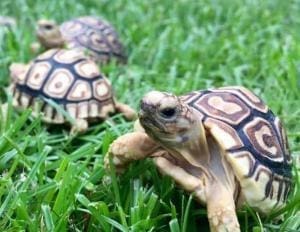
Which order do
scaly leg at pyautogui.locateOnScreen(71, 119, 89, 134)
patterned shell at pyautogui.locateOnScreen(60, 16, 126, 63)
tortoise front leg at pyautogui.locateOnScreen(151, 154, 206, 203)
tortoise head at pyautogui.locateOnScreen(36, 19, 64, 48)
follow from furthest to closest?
1. patterned shell at pyautogui.locateOnScreen(60, 16, 126, 63)
2. tortoise head at pyautogui.locateOnScreen(36, 19, 64, 48)
3. scaly leg at pyautogui.locateOnScreen(71, 119, 89, 134)
4. tortoise front leg at pyautogui.locateOnScreen(151, 154, 206, 203)

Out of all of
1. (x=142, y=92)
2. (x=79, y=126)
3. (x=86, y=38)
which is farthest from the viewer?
(x=86, y=38)

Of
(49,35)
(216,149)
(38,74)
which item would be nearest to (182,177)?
(216,149)

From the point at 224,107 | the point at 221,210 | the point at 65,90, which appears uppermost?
the point at 224,107

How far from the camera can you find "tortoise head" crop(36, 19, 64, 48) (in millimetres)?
3777

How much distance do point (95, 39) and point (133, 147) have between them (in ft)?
6.34

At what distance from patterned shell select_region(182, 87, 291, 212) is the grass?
91mm

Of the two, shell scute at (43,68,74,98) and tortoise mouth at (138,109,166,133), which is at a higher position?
tortoise mouth at (138,109,166,133)

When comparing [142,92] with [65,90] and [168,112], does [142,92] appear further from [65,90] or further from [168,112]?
[168,112]

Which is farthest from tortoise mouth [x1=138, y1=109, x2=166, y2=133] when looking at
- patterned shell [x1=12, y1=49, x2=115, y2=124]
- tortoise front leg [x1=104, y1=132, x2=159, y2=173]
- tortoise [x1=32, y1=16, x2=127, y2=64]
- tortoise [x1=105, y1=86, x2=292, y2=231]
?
tortoise [x1=32, y1=16, x2=127, y2=64]

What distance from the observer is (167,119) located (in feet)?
6.61

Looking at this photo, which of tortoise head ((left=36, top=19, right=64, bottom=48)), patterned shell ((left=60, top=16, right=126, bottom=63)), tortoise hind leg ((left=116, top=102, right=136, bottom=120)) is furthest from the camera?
patterned shell ((left=60, top=16, right=126, bottom=63))

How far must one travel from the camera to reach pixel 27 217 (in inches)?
81.7

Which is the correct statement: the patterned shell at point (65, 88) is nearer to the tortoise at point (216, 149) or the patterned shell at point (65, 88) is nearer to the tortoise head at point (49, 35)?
the tortoise head at point (49, 35)

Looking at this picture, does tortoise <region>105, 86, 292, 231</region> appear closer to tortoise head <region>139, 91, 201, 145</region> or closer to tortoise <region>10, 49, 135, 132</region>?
tortoise head <region>139, 91, 201, 145</region>
